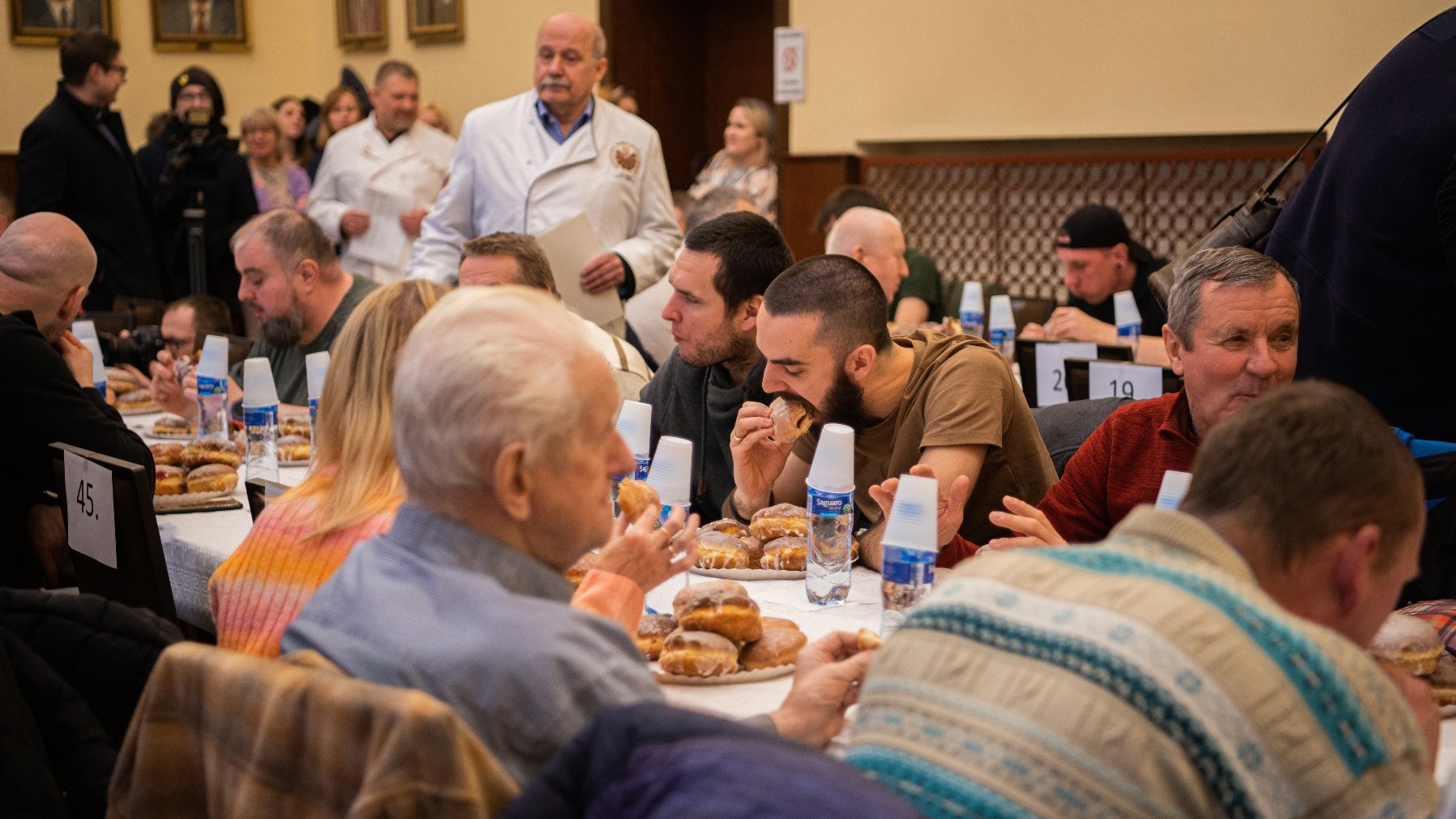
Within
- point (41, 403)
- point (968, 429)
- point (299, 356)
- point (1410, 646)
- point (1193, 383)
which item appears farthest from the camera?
point (299, 356)

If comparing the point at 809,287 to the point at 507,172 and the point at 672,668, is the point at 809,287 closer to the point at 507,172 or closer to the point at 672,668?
the point at 672,668

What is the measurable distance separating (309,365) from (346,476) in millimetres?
1485

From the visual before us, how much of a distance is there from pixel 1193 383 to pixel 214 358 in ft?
8.61

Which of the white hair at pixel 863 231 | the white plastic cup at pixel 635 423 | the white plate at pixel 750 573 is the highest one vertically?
the white hair at pixel 863 231

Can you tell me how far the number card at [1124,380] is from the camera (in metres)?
3.52

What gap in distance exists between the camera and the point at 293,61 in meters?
12.4

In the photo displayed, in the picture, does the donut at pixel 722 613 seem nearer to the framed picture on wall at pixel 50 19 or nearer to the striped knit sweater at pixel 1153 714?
the striped knit sweater at pixel 1153 714

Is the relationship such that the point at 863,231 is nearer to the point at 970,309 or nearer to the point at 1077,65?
the point at 970,309

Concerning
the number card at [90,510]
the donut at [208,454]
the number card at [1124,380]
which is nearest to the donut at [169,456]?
the donut at [208,454]

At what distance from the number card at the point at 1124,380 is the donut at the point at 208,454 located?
2.24 metres

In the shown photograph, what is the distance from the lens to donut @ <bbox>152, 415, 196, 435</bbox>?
165 inches

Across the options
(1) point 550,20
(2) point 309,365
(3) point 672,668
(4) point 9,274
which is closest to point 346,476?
(3) point 672,668

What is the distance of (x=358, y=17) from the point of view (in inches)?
465

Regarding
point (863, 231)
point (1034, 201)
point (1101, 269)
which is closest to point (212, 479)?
point (863, 231)
